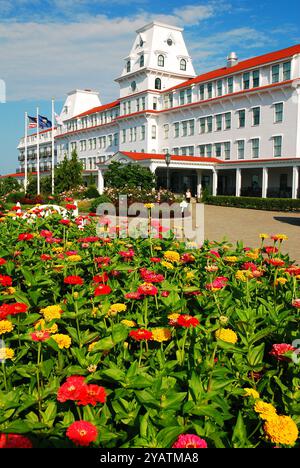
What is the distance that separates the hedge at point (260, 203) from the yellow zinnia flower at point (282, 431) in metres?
29.0

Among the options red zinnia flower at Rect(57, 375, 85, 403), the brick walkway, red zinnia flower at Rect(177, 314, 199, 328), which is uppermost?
red zinnia flower at Rect(177, 314, 199, 328)

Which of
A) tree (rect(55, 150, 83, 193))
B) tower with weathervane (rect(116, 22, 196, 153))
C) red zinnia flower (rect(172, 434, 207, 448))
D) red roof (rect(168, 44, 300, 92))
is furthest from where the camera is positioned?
tower with weathervane (rect(116, 22, 196, 153))

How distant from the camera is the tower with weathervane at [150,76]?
1855 inches

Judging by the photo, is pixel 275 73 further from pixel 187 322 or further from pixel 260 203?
pixel 187 322

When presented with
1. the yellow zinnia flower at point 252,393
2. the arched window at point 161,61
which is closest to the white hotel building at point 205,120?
the arched window at point 161,61

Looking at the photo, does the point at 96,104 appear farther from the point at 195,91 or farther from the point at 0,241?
the point at 0,241

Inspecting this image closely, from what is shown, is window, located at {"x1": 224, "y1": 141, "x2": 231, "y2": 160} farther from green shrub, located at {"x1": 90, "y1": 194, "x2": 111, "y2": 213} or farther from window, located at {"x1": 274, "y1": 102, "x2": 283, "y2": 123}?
green shrub, located at {"x1": 90, "y1": 194, "x2": 111, "y2": 213}

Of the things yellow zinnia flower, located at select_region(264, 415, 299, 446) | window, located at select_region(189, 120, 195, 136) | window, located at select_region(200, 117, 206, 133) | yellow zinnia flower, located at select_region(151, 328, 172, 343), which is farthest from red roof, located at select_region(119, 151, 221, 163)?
yellow zinnia flower, located at select_region(264, 415, 299, 446)

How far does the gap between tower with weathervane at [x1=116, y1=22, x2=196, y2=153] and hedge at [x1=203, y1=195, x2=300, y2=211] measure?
14.9m

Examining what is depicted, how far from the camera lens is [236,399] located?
2.36m

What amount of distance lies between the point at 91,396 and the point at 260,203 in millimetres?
30927

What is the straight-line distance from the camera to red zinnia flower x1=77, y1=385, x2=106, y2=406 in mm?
1733

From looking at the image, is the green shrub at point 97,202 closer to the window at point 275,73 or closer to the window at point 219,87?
the window at point 275,73
